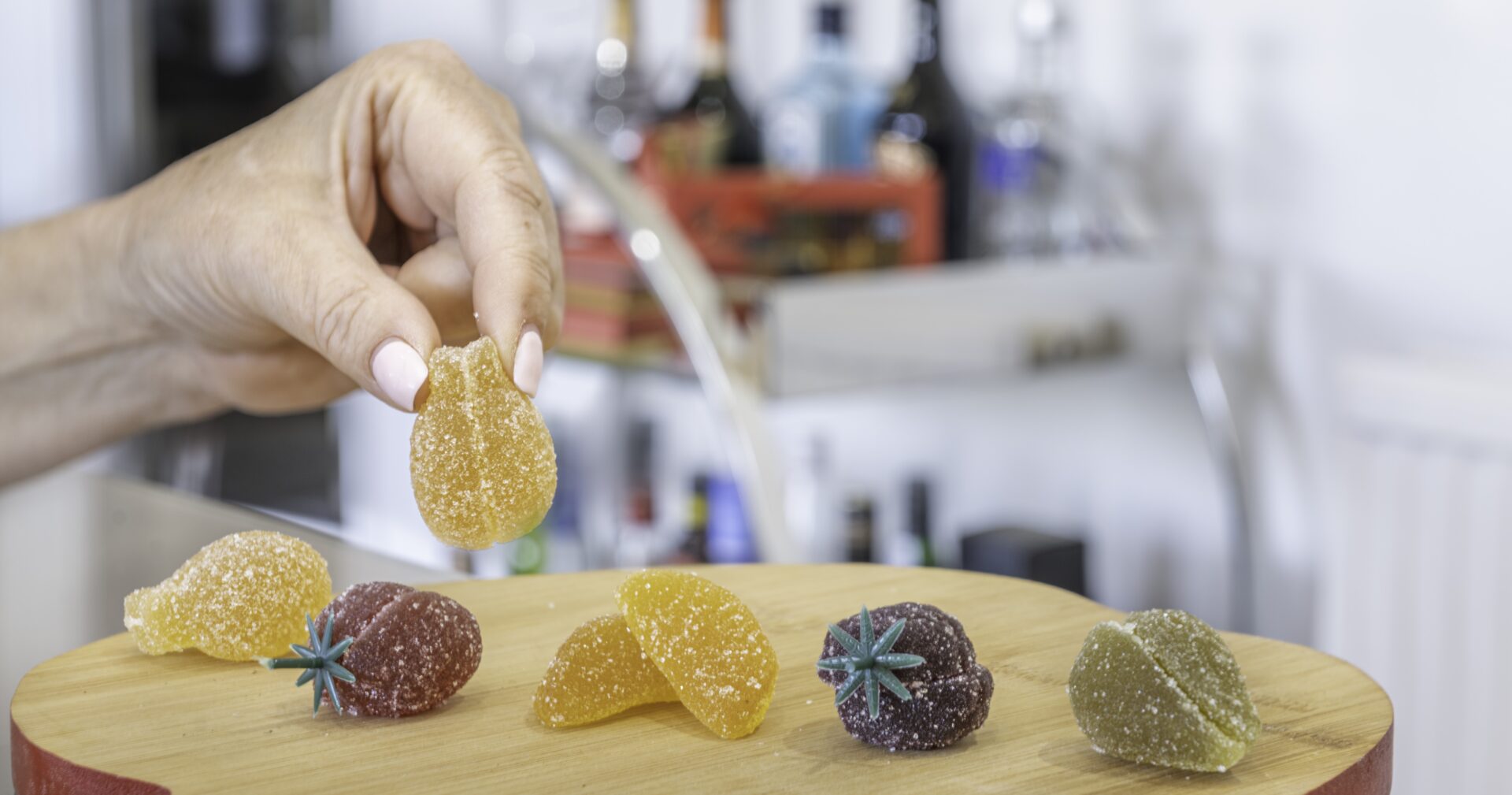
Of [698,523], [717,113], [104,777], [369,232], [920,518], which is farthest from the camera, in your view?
[717,113]

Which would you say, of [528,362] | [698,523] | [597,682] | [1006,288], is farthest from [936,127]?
[597,682]

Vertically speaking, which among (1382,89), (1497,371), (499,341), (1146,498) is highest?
(1382,89)

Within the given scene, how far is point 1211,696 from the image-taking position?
0.61 meters

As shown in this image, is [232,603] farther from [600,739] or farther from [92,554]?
[92,554]

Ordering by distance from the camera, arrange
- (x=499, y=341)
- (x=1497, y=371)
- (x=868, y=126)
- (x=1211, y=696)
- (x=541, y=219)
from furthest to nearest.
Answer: (x=868, y=126) < (x=1497, y=371) < (x=541, y=219) < (x=499, y=341) < (x=1211, y=696)

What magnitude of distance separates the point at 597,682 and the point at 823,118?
1.51 meters

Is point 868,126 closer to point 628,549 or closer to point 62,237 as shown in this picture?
point 628,549

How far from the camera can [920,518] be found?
2.00 m

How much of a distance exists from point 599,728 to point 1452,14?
1544 millimetres

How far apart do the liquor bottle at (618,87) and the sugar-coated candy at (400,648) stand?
54.3 inches

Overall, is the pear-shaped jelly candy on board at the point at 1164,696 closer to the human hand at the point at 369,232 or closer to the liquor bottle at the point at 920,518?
the human hand at the point at 369,232

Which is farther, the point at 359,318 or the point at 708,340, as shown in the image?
the point at 708,340

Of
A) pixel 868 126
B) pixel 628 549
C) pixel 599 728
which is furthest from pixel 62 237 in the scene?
pixel 868 126

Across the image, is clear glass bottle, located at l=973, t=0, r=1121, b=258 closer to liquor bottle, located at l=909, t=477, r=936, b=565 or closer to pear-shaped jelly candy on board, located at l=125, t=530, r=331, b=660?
liquor bottle, located at l=909, t=477, r=936, b=565
